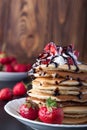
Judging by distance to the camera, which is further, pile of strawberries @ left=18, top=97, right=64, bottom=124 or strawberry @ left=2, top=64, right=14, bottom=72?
strawberry @ left=2, top=64, right=14, bottom=72

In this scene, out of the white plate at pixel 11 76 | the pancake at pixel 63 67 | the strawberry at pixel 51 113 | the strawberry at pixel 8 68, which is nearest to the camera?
the strawberry at pixel 51 113

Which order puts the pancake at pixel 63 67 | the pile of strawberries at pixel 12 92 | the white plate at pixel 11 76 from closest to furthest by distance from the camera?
1. the pancake at pixel 63 67
2. the pile of strawberries at pixel 12 92
3. the white plate at pixel 11 76

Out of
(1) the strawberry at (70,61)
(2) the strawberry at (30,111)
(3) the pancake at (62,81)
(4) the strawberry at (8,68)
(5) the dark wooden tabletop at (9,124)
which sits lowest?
(5) the dark wooden tabletop at (9,124)

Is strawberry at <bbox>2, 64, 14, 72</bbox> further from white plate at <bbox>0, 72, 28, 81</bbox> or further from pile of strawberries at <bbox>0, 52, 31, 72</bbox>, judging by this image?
white plate at <bbox>0, 72, 28, 81</bbox>

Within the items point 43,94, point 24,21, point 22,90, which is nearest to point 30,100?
point 43,94

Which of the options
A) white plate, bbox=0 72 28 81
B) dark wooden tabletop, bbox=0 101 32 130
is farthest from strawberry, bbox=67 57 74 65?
white plate, bbox=0 72 28 81

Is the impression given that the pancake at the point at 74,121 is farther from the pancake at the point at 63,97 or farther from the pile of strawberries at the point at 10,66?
the pile of strawberries at the point at 10,66

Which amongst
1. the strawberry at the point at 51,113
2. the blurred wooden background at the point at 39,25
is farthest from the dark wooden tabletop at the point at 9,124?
the blurred wooden background at the point at 39,25
